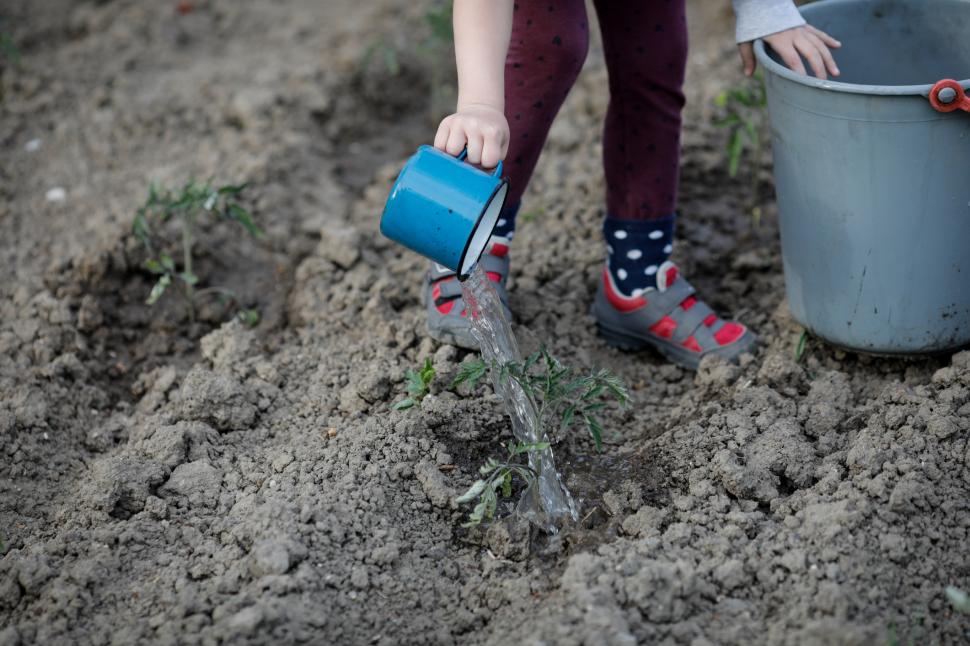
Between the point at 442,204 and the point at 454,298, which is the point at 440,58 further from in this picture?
the point at 442,204

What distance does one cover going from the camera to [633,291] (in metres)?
2.68

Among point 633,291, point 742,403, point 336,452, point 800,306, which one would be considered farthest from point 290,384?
point 800,306

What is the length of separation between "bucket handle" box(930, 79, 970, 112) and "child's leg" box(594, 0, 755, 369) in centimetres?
62

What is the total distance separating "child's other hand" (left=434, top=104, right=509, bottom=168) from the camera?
184 cm

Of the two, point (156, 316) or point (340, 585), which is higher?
point (340, 585)

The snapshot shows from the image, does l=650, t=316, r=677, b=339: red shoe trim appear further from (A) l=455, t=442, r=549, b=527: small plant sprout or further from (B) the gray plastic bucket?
(A) l=455, t=442, r=549, b=527: small plant sprout

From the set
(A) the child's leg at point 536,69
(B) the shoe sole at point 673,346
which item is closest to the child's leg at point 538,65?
(A) the child's leg at point 536,69

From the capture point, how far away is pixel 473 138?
1837mm

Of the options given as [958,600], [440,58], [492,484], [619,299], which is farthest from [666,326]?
[440,58]

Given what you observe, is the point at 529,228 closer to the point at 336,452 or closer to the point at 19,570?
the point at 336,452

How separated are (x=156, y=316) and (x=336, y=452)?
1.01 meters

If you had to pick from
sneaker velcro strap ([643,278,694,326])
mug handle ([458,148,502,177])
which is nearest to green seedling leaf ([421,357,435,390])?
mug handle ([458,148,502,177])

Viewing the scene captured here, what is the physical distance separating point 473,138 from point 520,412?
2.00 feet

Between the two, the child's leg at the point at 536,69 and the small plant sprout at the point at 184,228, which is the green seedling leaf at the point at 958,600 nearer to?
the child's leg at the point at 536,69
